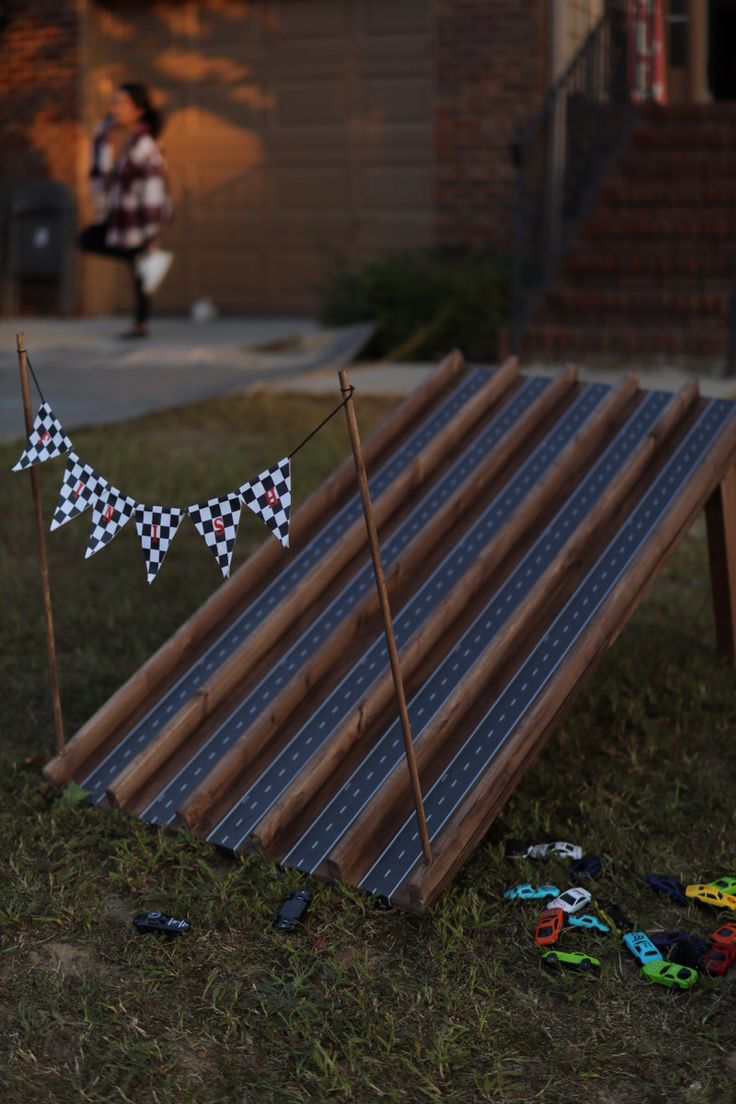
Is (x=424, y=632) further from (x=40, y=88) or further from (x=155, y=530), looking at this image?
(x=40, y=88)

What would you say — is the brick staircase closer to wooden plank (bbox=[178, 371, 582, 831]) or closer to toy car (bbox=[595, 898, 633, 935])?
wooden plank (bbox=[178, 371, 582, 831])

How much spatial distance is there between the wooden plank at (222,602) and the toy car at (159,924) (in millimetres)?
757

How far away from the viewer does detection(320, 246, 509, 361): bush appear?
1145 cm

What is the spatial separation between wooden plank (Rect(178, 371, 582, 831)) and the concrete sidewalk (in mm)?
4250

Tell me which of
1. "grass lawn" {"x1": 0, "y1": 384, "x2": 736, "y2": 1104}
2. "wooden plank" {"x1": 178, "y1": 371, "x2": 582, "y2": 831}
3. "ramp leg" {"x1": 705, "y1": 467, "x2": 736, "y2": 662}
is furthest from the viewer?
"ramp leg" {"x1": 705, "y1": 467, "x2": 736, "y2": 662}

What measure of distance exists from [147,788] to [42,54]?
479 inches

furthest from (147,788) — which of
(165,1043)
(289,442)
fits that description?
(289,442)

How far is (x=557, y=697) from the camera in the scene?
356cm

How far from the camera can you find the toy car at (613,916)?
3.17 m

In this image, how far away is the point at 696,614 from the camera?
5.42 m

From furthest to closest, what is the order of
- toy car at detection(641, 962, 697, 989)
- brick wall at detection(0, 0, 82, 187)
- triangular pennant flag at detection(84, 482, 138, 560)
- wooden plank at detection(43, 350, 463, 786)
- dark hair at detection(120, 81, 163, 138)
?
brick wall at detection(0, 0, 82, 187) → dark hair at detection(120, 81, 163, 138) → wooden plank at detection(43, 350, 463, 786) → triangular pennant flag at detection(84, 482, 138, 560) → toy car at detection(641, 962, 697, 989)

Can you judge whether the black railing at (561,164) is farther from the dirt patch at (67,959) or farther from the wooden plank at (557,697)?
the dirt patch at (67,959)

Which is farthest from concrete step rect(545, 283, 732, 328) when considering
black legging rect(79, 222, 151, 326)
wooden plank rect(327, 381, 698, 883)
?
wooden plank rect(327, 381, 698, 883)

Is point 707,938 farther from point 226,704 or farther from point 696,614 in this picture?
point 696,614
